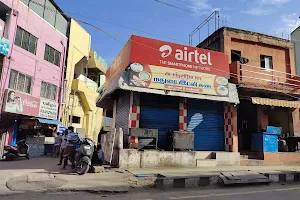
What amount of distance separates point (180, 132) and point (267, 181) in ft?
12.2

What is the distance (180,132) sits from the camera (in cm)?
1038

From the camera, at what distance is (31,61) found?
18562 mm

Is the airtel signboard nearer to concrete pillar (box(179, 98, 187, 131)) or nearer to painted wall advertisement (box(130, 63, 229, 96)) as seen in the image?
painted wall advertisement (box(130, 63, 229, 96))

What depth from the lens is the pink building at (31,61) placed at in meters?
16.4

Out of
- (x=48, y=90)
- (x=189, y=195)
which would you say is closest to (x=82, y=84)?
(x=48, y=90)

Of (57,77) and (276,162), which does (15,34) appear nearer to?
(57,77)

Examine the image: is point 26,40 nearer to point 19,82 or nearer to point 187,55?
point 19,82

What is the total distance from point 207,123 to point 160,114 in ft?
7.85

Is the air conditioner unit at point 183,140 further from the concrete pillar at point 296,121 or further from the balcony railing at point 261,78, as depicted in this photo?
the concrete pillar at point 296,121

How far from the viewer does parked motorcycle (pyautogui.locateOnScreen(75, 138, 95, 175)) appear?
7.84m

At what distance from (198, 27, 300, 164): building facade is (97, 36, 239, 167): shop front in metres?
1.45

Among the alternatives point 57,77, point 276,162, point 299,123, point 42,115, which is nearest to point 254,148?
point 276,162

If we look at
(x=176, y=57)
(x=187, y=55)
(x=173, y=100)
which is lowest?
(x=173, y=100)

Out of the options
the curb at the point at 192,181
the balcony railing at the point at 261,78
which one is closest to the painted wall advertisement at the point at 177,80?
the balcony railing at the point at 261,78
